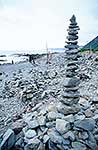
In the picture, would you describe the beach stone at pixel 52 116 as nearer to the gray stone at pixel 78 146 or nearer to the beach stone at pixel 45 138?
the beach stone at pixel 45 138

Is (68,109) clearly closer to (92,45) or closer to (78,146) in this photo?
(78,146)

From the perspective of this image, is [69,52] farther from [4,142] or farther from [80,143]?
[4,142]

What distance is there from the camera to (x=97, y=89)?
1523cm

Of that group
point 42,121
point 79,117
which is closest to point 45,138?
point 42,121

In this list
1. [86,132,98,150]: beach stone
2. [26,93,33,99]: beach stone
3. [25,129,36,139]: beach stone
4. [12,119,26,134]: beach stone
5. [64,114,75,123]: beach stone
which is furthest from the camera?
[26,93,33,99]: beach stone

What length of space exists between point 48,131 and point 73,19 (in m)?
4.59

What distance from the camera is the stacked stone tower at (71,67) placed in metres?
9.32

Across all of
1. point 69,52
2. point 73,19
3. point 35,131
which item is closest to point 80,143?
point 35,131

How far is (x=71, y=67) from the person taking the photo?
9602 millimetres

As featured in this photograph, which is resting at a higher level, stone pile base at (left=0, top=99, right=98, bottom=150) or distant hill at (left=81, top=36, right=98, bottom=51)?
distant hill at (left=81, top=36, right=98, bottom=51)

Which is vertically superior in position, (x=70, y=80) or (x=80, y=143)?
(x=70, y=80)

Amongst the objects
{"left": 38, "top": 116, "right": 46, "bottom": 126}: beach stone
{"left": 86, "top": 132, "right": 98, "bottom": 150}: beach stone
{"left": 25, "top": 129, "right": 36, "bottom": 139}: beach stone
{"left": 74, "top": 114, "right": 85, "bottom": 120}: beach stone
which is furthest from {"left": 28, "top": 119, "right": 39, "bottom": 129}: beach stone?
{"left": 86, "top": 132, "right": 98, "bottom": 150}: beach stone

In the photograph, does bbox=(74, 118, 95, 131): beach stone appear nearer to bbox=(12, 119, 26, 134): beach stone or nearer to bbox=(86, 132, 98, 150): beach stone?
bbox=(86, 132, 98, 150): beach stone

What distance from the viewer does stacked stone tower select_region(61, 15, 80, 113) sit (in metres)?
9.32
